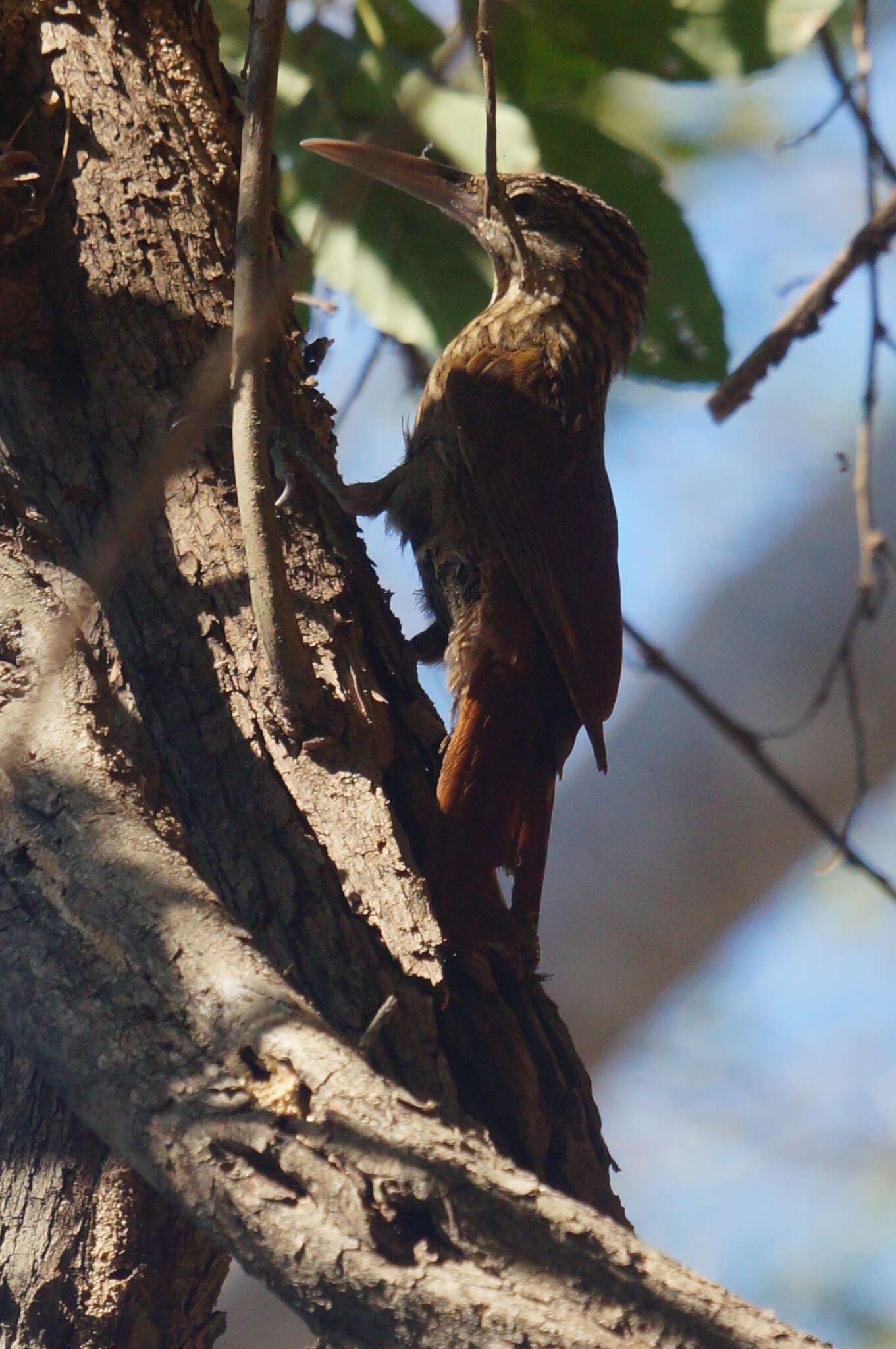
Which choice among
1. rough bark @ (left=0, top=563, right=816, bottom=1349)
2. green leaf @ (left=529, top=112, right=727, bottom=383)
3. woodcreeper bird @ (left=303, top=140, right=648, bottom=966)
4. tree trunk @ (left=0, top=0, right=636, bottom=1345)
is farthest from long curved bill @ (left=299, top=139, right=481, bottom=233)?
rough bark @ (left=0, top=563, right=816, bottom=1349)

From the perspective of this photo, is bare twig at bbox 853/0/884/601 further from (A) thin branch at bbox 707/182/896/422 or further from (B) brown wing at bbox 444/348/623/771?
(B) brown wing at bbox 444/348/623/771

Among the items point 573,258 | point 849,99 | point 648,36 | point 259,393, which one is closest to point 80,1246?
point 259,393

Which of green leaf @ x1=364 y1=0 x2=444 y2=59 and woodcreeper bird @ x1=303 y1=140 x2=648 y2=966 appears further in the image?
green leaf @ x1=364 y1=0 x2=444 y2=59

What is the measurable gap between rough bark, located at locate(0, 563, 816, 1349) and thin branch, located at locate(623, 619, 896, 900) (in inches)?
69.5

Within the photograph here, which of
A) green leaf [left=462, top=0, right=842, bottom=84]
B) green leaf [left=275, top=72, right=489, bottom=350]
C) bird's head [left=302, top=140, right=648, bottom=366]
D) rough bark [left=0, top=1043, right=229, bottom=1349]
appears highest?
green leaf [left=462, top=0, right=842, bottom=84]

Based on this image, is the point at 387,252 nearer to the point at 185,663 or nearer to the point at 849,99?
the point at 849,99

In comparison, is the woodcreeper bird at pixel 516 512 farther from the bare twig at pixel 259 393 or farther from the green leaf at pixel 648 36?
the bare twig at pixel 259 393

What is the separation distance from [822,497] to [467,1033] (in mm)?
4143

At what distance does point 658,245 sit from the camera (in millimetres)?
3023

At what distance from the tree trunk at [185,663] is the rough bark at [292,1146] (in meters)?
0.06

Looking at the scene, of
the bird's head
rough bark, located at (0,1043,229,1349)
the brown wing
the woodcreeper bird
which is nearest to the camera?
rough bark, located at (0,1043,229,1349)

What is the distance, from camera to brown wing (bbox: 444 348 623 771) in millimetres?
2428

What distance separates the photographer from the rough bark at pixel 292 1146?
1.17 m

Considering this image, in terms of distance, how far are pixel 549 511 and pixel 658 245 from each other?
794mm
